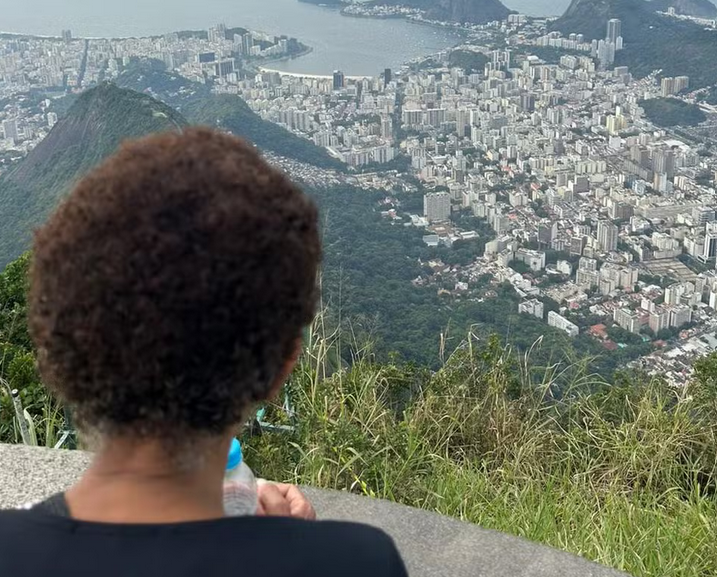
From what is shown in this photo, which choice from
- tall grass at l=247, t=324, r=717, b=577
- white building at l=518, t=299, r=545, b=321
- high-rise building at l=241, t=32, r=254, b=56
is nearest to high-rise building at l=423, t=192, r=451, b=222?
white building at l=518, t=299, r=545, b=321

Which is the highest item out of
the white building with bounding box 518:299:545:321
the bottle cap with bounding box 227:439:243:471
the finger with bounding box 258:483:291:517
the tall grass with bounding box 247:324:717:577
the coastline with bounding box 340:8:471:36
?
the bottle cap with bounding box 227:439:243:471

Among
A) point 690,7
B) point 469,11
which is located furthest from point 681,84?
point 469,11

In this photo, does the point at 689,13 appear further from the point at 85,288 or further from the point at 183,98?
the point at 85,288

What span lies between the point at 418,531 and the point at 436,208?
52.4 ft

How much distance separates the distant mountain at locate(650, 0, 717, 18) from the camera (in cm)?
4247

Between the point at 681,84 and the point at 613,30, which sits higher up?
the point at 613,30

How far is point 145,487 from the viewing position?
969 millimetres

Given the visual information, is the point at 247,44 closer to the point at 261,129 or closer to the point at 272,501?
the point at 261,129

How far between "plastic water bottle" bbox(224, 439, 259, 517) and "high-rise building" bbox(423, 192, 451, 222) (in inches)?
650

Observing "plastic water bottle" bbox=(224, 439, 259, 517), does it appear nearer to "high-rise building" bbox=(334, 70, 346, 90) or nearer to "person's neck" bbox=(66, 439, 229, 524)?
"person's neck" bbox=(66, 439, 229, 524)

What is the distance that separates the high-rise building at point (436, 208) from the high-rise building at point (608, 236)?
289cm

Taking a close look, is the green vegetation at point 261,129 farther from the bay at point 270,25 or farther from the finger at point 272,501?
the finger at point 272,501

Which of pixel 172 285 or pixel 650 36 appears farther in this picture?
pixel 650 36

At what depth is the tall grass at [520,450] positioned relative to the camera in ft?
9.08
